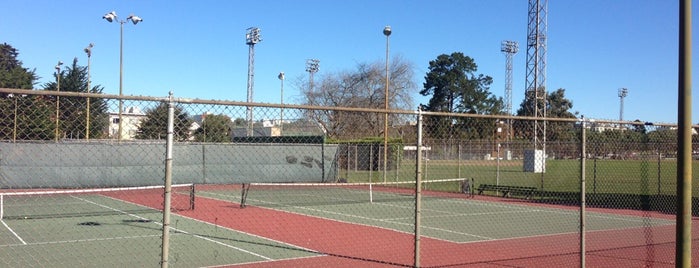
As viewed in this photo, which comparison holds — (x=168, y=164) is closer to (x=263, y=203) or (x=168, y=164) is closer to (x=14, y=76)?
(x=263, y=203)

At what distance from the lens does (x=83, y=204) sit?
20828 millimetres

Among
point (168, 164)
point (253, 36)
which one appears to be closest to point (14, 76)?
point (253, 36)

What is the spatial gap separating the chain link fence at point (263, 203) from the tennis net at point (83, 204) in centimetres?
10

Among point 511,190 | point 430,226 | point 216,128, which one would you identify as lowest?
point 430,226

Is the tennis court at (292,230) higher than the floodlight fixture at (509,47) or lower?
lower

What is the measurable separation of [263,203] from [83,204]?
20.8 ft

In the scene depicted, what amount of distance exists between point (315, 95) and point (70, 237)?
41119 millimetres

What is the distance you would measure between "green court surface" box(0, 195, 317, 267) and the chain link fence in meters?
0.05

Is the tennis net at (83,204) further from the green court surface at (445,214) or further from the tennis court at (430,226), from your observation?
the green court surface at (445,214)

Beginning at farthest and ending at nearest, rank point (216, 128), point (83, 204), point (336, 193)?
point (336, 193) → point (83, 204) → point (216, 128)

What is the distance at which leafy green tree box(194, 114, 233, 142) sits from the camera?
8672 mm

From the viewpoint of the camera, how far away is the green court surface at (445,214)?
51.1 ft

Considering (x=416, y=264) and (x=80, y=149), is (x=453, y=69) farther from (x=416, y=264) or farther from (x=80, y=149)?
(x=416, y=264)

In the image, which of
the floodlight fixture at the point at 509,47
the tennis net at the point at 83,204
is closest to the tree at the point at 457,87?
the floodlight fixture at the point at 509,47
